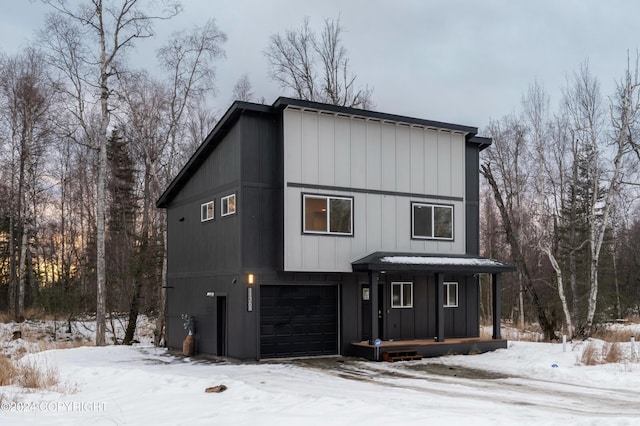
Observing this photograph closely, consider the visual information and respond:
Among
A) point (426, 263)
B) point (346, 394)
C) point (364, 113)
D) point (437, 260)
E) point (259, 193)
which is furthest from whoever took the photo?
point (437, 260)

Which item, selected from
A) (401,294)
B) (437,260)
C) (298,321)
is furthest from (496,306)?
(298,321)

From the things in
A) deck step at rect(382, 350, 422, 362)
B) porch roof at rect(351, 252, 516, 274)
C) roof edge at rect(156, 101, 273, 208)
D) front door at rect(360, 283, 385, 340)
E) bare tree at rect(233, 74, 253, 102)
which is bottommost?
deck step at rect(382, 350, 422, 362)

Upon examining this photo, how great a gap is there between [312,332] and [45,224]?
85.5 feet

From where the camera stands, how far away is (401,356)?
1717 centimetres

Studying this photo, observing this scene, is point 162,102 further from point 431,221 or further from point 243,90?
point 431,221

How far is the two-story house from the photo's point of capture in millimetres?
17219

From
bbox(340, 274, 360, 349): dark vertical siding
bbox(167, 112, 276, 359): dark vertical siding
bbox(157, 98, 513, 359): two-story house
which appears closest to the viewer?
bbox(167, 112, 276, 359): dark vertical siding

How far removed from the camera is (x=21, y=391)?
11.1m

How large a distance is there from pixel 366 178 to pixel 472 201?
14.6 ft

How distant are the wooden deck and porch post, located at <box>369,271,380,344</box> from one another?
35cm

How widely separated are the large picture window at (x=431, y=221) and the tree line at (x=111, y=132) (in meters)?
11.4

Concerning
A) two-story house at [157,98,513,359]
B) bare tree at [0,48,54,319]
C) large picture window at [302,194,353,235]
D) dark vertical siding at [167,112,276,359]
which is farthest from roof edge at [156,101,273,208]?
bare tree at [0,48,54,319]
